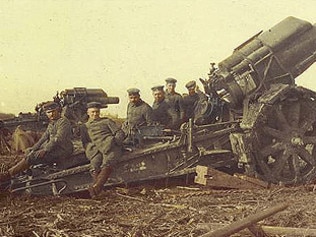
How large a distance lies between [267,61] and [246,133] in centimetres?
144

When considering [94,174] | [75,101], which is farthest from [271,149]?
[75,101]

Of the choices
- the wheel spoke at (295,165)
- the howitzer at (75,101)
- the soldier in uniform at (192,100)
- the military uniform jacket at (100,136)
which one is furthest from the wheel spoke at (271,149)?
the howitzer at (75,101)

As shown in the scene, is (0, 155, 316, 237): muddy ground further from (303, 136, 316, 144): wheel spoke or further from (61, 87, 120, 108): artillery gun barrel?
(61, 87, 120, 108): artillery gun barrel

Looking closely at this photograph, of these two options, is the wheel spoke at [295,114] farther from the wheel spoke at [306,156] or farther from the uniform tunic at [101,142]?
the uniform tunic at [101,142]

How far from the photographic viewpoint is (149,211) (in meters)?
6.02

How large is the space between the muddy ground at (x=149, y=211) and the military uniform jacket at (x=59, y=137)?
2.89 feet

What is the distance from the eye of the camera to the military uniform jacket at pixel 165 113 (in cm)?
965

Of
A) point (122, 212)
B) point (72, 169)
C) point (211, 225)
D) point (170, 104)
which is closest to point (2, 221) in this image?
point (122, 212)

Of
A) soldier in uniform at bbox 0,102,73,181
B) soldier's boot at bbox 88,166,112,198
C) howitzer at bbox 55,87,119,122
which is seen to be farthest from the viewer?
howitzer at bbox 55,87,119,122

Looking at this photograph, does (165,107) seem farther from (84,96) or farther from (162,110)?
(84,96)

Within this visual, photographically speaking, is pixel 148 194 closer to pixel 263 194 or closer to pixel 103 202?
pixel 103 202

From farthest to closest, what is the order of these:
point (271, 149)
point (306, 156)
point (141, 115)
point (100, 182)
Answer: point (141, 115) → point (306, 156) → point (271, 149) → point (100, 182)

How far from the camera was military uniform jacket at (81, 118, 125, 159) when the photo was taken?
755 centimetres

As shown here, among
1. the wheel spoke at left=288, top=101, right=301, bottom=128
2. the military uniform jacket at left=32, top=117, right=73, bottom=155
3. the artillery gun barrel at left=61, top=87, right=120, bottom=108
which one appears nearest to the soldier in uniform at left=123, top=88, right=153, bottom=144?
the military uniform jacket at left=32, top=117, right=73, bottom=155
